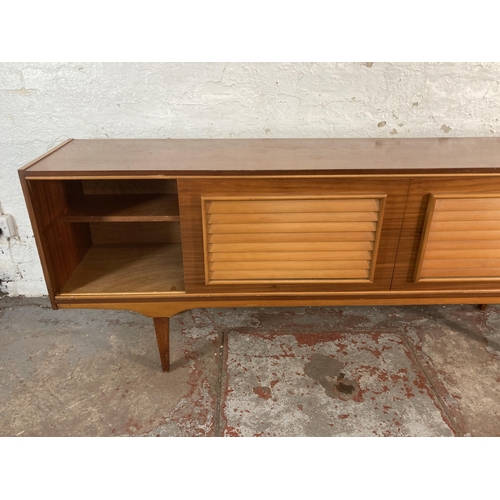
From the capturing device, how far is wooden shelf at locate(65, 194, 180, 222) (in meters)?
1.32

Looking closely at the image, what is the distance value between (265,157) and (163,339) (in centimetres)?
78

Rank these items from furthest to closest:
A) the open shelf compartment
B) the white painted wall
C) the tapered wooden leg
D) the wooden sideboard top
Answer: the white painted wall
the tapered wooden leg
the open shelf compartment
the wooden sideboard top

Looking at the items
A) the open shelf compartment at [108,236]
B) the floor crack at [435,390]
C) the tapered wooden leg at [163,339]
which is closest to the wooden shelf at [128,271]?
the open shelf compartment at [108,236]

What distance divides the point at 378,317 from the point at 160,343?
1.04m

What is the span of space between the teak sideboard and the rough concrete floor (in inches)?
10.2

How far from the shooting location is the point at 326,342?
1.75 meters

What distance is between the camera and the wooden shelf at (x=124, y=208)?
1.32 meters

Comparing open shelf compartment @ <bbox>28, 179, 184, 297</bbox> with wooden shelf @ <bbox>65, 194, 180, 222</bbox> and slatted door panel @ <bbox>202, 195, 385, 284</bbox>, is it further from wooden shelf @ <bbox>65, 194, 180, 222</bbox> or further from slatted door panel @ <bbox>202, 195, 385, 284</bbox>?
slatted door panel @ <bbox>202, 195, 385, 284</bbox>

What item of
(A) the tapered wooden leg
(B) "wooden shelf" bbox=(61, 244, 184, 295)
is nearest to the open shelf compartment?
(B) "wooden shelf" bbox=(61, 244, 184, 295)

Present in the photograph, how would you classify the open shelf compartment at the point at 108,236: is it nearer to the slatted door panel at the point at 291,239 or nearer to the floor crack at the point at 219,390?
the slatted door panel at the point at 291,239

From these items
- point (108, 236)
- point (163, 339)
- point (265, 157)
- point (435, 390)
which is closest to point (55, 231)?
point (108, 236)

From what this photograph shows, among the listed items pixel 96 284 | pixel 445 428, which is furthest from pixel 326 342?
pixel 96 284
